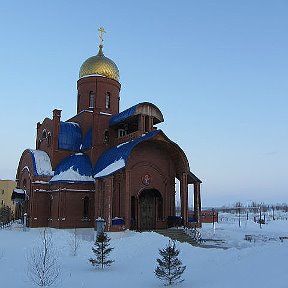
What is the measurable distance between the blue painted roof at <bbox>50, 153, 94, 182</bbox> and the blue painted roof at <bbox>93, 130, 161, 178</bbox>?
586 millimetres

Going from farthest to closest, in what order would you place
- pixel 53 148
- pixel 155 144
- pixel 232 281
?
pixel 53 148 < pixel 155 144 < pixel 232 281

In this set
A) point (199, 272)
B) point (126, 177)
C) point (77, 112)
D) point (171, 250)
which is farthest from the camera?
point (77, 112)

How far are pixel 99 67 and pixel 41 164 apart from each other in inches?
344

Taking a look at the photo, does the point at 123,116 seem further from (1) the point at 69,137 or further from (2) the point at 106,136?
(1) the point at 69,137

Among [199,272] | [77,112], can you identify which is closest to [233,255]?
[199,272]

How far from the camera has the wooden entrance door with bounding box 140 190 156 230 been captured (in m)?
24.5

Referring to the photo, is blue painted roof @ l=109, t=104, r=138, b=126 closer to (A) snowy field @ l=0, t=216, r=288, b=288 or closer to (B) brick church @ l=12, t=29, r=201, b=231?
(B) brick church @ l=12, t=29, r=201, b=231

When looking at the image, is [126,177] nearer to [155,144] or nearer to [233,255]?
[155,144]

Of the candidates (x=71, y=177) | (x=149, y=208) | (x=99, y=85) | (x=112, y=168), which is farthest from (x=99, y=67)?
(x=149, y=208)

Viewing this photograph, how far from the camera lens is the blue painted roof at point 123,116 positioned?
24870 mm

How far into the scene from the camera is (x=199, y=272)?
12219 millimetres

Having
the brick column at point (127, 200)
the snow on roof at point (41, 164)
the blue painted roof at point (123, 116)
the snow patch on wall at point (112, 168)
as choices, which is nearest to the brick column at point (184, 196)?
the brick column at point (127, 200)

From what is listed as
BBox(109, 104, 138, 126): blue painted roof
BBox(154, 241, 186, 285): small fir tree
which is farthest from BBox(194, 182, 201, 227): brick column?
BBox(154, 241, 186, 285): small fir tree

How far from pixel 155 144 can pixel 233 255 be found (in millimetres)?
12406
